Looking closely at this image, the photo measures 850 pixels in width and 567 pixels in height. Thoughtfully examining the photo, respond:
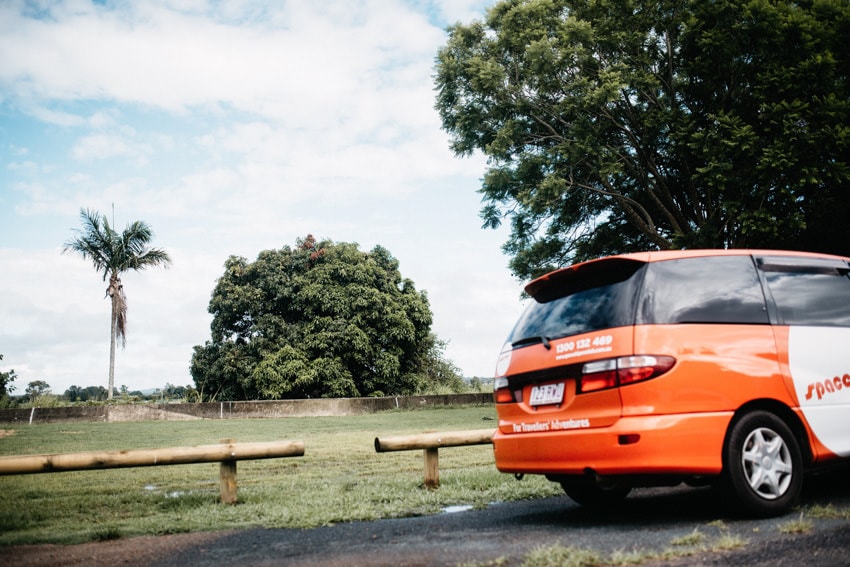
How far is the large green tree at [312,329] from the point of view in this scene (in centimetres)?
3141

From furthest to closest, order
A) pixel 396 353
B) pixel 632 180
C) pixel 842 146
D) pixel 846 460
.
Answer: pixel 396 353, pixel 632 180, pixel 842 146, pixel 846 460

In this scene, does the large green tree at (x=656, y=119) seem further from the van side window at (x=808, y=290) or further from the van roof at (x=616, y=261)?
the van roof at (x=616, y=261)

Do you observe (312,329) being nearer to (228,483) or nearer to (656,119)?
(656,119)

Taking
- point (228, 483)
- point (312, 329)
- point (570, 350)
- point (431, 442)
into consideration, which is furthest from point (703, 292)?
point (312, 329)

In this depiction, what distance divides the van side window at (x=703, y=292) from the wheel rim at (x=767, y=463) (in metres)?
0.79

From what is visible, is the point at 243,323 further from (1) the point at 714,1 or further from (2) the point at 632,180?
(1) the point at 714,1

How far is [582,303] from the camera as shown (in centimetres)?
483

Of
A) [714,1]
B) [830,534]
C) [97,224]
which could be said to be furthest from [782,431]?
[97,224]

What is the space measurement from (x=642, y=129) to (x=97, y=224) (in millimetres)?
30484

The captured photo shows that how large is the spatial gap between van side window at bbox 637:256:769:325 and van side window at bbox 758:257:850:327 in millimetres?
196

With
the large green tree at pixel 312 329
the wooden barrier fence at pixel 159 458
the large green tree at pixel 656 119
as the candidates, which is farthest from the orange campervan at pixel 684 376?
the large green tree at pixel 312 329

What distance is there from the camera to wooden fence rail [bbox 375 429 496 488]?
6770 millimetres

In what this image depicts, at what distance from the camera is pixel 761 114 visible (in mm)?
14188

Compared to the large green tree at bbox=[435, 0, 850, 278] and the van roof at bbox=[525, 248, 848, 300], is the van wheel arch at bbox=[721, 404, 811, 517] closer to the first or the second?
the van roof at bbox=[525, 248, 848, 300]
